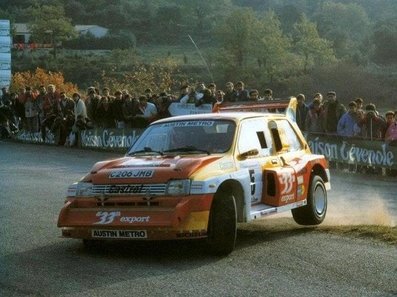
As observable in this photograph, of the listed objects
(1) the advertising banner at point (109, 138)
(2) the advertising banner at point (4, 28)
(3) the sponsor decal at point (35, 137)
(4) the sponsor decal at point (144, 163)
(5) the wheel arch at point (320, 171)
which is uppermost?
(2) the advertising banner at point (4, 28)

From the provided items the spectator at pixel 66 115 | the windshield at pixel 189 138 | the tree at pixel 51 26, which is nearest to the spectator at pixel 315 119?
the spectator at pixel 66 115

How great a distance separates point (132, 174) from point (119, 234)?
70 centimetres

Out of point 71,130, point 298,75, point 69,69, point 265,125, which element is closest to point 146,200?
point 265,125

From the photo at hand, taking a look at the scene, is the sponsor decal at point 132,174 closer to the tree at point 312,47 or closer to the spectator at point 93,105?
the spectator at point 93,105

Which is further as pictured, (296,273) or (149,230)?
(149,230)

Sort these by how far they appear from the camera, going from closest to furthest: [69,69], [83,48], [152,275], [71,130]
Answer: [152,275]
[71,130]
[69,69]
[83,48]

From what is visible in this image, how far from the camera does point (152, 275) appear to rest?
8680 millimetres

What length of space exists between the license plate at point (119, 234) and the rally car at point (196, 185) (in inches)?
0.4

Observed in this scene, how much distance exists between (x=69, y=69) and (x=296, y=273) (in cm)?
10543

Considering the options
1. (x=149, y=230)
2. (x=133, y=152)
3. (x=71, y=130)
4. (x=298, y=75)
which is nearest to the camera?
(x=149, y=230)

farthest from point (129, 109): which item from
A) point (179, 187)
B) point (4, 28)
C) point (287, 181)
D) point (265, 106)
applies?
point (4, 28)

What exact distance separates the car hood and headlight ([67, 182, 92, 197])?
0.27 ft

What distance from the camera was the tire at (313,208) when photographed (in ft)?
39.4

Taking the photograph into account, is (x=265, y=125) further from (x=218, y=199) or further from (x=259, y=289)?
(x=259, y=289)
